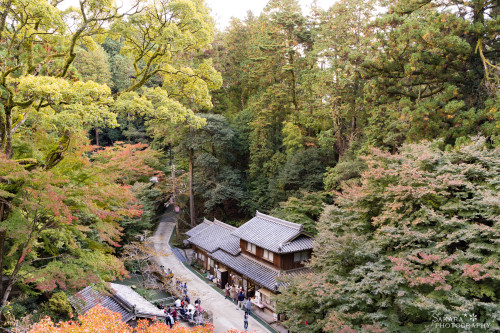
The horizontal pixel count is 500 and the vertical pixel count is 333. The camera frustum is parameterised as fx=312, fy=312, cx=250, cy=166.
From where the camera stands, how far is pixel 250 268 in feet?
58.9

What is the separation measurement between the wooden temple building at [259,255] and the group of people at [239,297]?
0.63 metres

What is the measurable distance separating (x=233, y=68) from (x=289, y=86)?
25.6 feet

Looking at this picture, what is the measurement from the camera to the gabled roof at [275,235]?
16.7 metres

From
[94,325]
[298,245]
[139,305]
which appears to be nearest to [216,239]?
[298,245]

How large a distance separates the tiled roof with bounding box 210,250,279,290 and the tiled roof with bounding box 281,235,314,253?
1.53 meters

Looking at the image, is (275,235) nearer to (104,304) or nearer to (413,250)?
(104,304)

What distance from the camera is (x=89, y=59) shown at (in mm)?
32031

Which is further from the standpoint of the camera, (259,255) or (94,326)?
(259,255)

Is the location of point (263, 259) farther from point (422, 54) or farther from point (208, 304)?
point (422, 54)

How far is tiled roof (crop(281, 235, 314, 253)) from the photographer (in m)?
16.4

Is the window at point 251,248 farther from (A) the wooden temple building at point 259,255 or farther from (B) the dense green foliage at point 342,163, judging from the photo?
(B) the dense green foliage at point 342,163

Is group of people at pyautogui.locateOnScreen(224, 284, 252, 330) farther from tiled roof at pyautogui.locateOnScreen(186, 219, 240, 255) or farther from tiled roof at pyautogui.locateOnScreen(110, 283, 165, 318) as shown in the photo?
tiled roof at pyautogui.locateOnScreen(110, 283, 165, 318)

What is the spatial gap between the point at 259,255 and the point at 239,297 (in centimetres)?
269

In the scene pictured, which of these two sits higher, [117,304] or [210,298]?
[117,304]
